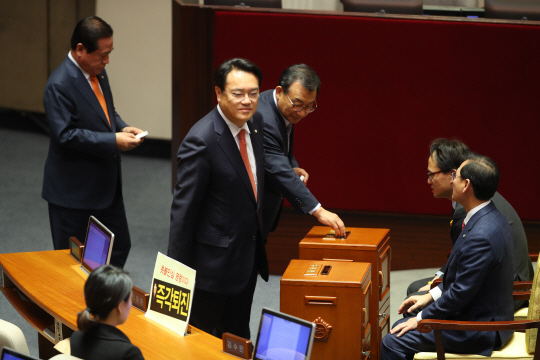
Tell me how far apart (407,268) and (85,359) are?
3178mm

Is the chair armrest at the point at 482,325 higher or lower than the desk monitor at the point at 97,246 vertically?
lower

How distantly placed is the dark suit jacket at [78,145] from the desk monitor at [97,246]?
0.57 m

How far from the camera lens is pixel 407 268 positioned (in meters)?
4.82

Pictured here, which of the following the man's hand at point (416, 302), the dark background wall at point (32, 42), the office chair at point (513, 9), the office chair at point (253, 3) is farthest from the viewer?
the dark background wall at point (32, 42)

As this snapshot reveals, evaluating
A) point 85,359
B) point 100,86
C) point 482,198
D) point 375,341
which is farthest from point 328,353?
point 100,86

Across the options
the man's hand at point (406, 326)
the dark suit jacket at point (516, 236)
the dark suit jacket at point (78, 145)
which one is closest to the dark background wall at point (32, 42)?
the dark suit jacket at point (78, 145)

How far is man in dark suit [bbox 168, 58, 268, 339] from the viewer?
9.18 feet

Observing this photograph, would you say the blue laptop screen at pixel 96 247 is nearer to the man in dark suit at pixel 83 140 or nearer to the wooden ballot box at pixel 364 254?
the man in dark suit at pixel 83 140

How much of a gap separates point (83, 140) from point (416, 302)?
177 cm

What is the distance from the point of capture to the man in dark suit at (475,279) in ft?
8.88

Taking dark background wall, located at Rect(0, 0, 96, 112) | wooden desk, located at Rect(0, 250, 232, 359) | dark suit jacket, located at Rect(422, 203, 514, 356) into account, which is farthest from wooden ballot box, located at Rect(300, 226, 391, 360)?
dark background wall, located at Rect(0, 0, 96, 112)

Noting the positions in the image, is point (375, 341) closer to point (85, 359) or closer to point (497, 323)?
point (497, 323)

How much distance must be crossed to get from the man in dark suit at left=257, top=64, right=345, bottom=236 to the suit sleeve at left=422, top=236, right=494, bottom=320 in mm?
690

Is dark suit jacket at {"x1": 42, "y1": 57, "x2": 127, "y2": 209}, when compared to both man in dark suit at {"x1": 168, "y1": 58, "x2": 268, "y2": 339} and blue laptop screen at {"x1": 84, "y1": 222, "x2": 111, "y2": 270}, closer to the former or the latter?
blue laptop screen at {"x1": 84, "y1": 222, "x2": 111, "y2": 270}
